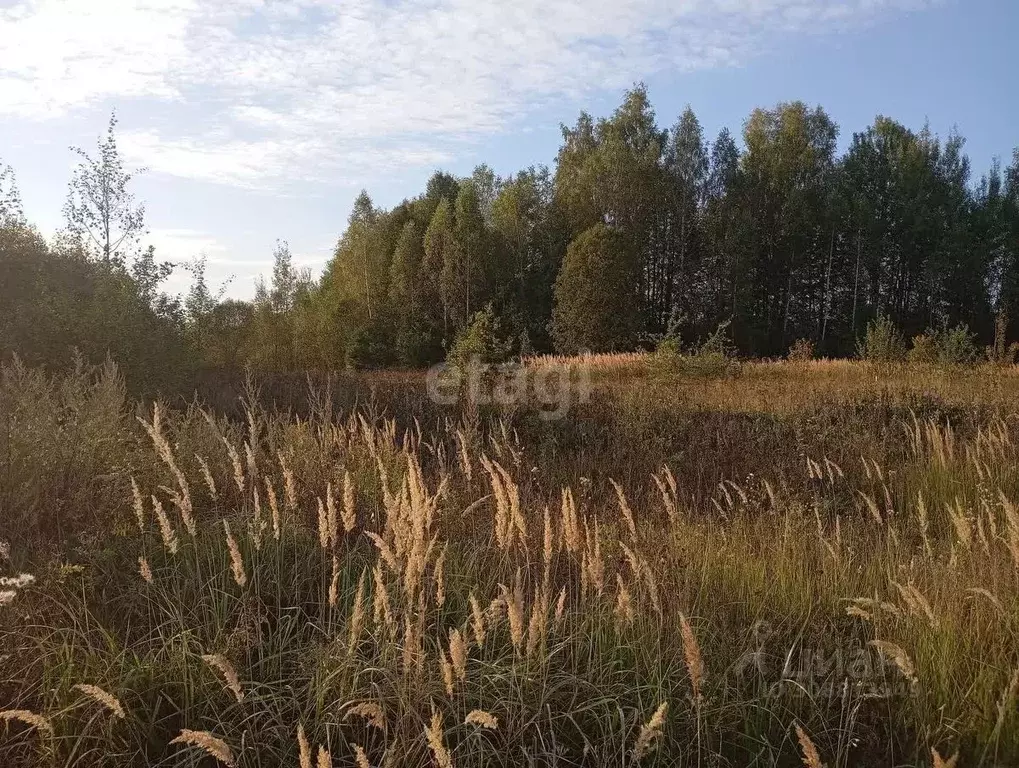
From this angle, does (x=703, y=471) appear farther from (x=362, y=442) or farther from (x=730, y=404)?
(x=730, y=404)

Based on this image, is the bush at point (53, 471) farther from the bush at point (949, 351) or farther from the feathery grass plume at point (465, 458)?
the bush at point (949, 351)

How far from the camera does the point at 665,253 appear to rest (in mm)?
38562

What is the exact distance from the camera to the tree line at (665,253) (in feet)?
109

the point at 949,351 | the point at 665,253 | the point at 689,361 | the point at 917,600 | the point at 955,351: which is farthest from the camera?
the point at 665,253

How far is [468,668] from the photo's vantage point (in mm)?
2580

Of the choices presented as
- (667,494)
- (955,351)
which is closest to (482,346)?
(667,494)

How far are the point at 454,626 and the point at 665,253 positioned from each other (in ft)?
123

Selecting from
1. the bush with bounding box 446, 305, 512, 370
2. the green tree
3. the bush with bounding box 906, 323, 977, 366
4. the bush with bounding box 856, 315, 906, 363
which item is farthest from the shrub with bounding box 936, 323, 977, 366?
the green tree

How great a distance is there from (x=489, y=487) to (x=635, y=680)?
8.50 feet

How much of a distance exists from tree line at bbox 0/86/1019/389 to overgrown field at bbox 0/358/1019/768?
25592mm

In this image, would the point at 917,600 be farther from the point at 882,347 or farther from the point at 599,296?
the point at 599,296

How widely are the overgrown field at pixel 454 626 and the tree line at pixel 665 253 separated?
25592 mm

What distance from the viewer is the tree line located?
33156 millimetres

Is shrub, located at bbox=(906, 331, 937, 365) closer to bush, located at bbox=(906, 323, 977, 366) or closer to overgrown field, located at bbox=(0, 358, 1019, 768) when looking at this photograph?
bush, located at bbox=(906, 323, 977, 366)
